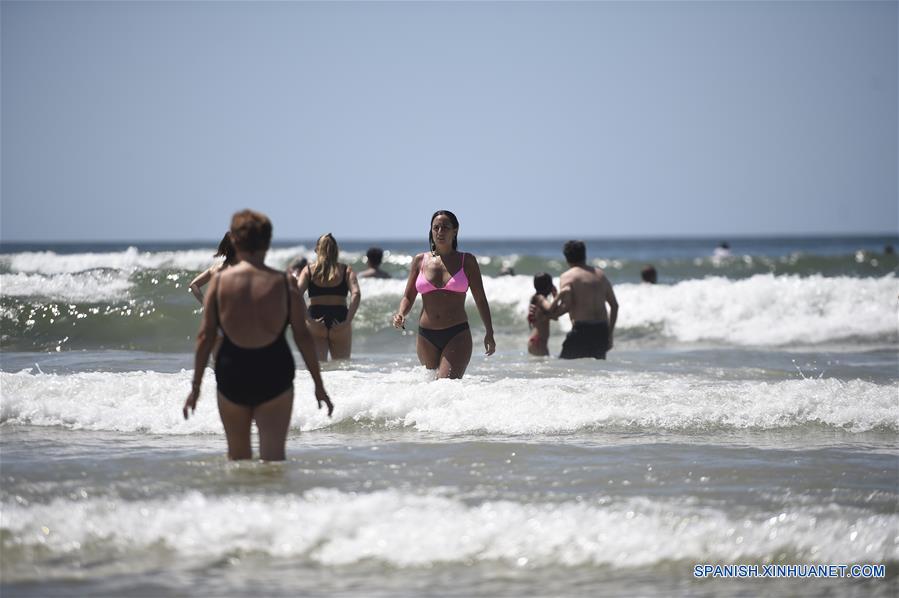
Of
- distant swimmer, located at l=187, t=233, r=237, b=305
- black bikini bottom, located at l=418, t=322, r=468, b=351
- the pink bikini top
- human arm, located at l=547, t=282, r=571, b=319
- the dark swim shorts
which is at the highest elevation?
distant swimmer, located at l=187, t=233, r=237, b=305

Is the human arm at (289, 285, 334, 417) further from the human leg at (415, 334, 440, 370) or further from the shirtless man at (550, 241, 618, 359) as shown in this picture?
the shirtless man at (550, 241, 618, 359)

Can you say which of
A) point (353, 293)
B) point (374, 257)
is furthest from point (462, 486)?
point (374, 257)

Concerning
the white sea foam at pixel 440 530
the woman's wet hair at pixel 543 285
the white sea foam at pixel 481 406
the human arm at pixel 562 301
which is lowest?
the white sea foam at pixel 440 530

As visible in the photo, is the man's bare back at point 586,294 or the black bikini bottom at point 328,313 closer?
the black bikini bottom at point 328,313

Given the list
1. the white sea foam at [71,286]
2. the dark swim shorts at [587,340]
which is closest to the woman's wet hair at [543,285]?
the dark swim shorts at [587,340]

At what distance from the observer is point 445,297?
7.89 meters

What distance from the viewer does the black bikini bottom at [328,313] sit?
10.4 m

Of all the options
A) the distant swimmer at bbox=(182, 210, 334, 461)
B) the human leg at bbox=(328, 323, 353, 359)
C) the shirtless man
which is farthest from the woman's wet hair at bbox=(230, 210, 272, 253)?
the shirtless man

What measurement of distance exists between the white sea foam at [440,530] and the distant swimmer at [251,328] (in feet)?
1.81

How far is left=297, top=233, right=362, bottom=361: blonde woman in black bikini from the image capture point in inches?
391

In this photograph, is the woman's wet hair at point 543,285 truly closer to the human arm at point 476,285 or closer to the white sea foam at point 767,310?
the human arm at point 476,285

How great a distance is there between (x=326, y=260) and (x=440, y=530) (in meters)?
5.41

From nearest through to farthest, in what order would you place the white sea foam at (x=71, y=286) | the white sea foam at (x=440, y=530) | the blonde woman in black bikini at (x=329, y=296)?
1. the white sea foam at (x=440, y=530)
2. the blonde woman in black bikini at (x=329, y=296)
3. the white sea foam at (x=71, y=286)

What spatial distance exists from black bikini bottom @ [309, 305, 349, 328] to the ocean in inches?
22.7
